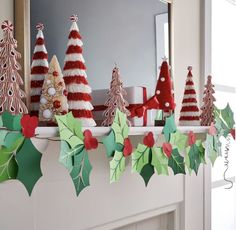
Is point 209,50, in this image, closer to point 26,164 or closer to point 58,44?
point 58,44

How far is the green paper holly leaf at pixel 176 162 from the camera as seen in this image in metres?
1.13

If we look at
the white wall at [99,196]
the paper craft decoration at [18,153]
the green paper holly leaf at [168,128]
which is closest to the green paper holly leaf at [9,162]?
the paper craft decoration at [18,153]

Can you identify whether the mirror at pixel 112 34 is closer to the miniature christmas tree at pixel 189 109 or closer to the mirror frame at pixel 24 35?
the mirror frame at pixel 24 35

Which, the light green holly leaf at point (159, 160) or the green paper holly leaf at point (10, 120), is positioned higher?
the green paper holly leaf at point (10, 120)

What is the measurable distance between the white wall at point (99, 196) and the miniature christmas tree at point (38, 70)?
3.7 inches

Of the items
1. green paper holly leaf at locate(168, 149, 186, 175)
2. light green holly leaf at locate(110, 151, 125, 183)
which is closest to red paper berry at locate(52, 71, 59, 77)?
light green holly leaf at locate(110, 151, 125, 183)

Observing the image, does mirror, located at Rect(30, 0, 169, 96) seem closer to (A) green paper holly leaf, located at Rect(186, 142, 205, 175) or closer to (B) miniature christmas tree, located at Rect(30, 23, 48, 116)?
(B) miniature christmas tree, located at Rect(30, 23, 48, 116)

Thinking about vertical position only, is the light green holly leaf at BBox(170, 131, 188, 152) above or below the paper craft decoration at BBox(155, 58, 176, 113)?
below

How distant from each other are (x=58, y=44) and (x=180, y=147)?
0.47m

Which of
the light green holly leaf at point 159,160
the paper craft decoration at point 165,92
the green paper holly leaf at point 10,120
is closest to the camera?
the green paper holly leaf at point 10,120

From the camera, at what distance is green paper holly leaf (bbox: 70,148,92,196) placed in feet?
2.54

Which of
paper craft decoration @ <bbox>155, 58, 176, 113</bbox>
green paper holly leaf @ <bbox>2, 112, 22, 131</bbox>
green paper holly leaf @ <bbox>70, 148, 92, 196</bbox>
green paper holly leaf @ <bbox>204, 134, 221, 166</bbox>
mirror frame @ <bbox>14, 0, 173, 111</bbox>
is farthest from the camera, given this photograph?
green paper holly leaf @ <bbox>204, 134, 221, 166</bbox>

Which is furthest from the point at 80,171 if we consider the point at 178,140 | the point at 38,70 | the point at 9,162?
the point at 178,140

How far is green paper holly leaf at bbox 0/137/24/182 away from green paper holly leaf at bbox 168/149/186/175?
563mm
